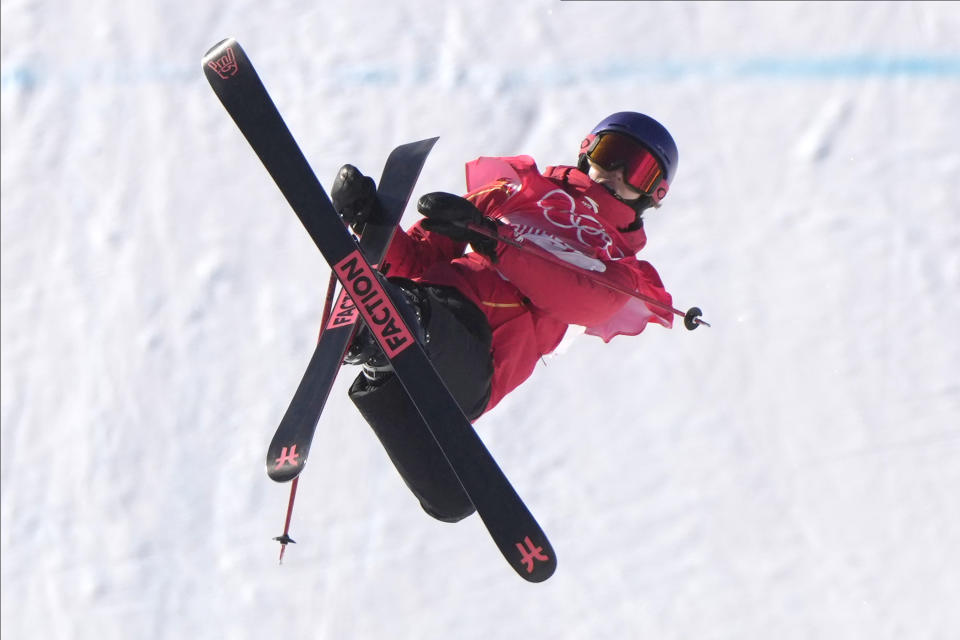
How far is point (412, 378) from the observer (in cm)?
247

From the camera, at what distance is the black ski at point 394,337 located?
2.47m

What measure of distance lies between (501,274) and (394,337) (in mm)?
386

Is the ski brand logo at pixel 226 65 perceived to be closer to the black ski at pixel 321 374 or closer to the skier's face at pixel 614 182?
the black ski at pixel 321 374

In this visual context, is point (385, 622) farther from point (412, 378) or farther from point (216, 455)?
point (412, 378)

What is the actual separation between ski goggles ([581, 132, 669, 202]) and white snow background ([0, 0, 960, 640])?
705mm

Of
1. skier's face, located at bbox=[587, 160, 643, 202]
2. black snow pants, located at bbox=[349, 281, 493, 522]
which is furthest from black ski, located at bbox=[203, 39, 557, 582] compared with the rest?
skier's face, located at bbox=[587, 160, 643, 202]

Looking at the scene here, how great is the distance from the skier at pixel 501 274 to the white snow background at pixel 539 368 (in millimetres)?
669

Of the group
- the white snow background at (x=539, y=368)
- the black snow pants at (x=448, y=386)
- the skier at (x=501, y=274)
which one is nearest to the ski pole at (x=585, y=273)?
the skier at (x=501, y=274)

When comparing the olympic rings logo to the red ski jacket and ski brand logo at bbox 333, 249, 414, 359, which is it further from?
ski brand logo at bbox 333, 249, 414, 359

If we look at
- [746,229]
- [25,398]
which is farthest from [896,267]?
[25,398]

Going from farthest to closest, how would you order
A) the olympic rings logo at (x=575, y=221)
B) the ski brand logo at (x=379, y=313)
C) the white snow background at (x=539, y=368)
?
the white snow background at (x=539, y=368) → the olympic rings logo at (x=575, y=221) → the ski brand logo at (x=379, y=313)

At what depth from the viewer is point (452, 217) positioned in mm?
2557

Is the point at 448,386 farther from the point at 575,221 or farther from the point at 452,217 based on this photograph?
the point at 575,221

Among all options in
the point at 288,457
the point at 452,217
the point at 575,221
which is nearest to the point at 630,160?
the point at 575,221
